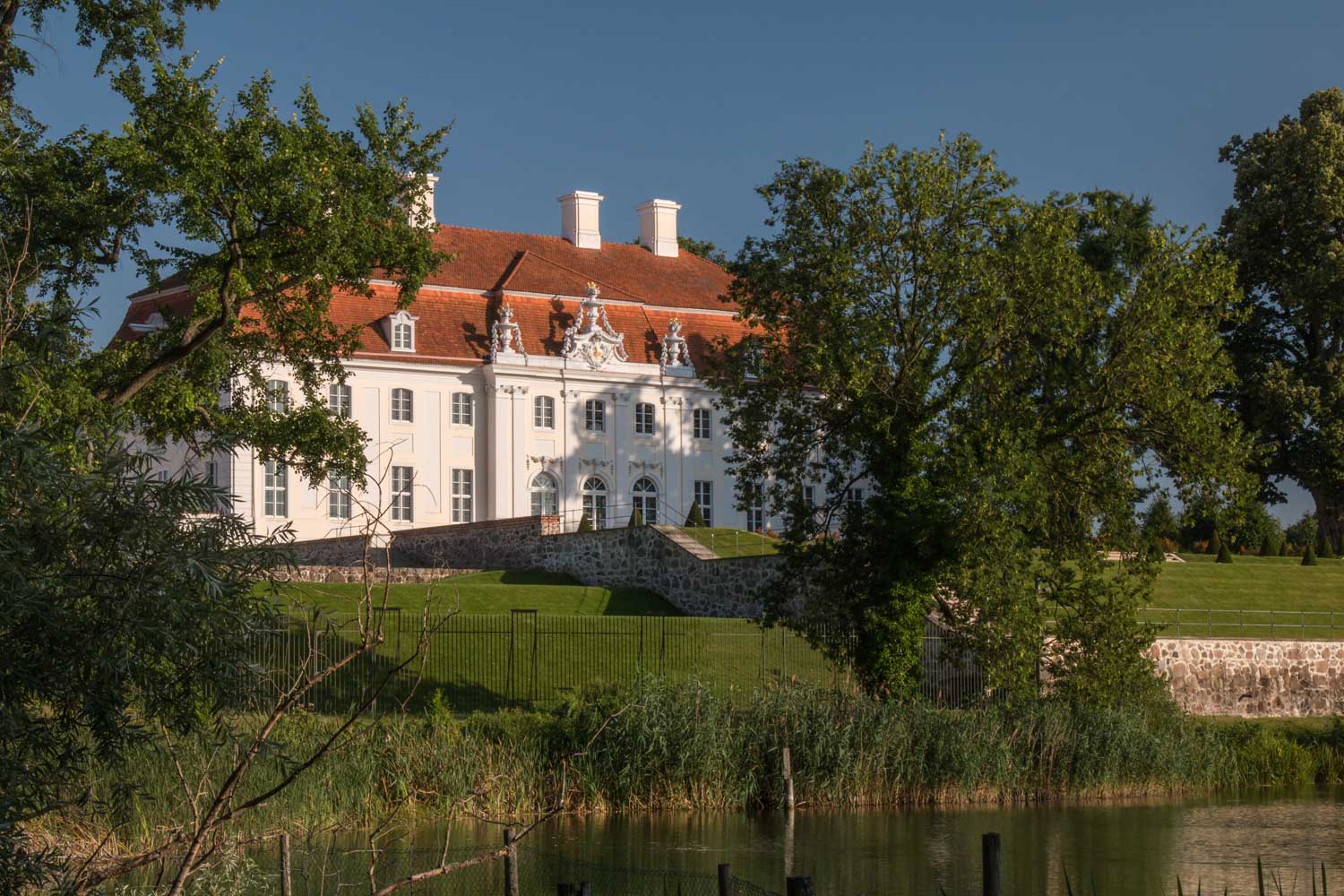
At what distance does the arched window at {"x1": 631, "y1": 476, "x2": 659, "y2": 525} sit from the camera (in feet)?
169

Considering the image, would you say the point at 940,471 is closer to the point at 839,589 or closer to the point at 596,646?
the point at 839,589

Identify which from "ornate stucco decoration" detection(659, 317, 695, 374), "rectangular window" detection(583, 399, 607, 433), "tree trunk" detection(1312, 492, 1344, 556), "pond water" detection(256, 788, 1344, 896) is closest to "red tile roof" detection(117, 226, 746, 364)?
"ornate stucco decoration" detection(659, 317, 695, 374)

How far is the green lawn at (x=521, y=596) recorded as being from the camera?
30672 mm

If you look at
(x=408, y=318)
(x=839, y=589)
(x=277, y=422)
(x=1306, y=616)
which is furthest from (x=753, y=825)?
(x=408, y=318)

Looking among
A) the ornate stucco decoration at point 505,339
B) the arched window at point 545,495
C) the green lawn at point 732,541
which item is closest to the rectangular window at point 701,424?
the arched window at point 545,495

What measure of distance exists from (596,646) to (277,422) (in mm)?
7916

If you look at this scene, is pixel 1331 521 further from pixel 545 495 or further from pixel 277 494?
pixel 277 494

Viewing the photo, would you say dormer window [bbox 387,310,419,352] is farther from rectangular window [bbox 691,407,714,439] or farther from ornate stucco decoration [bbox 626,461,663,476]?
rectangular window [bbox 691,407,714,439]

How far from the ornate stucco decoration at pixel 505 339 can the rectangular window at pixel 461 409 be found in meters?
1.54

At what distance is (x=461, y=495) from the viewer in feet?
163

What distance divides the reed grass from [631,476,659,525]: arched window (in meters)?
29.6

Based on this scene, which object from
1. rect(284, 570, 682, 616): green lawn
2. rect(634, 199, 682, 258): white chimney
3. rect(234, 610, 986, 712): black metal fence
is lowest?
rect(234, 610, 986, 712): black metal fence

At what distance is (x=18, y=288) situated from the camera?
1310 centimetres

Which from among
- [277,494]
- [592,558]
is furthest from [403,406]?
[592,558]
